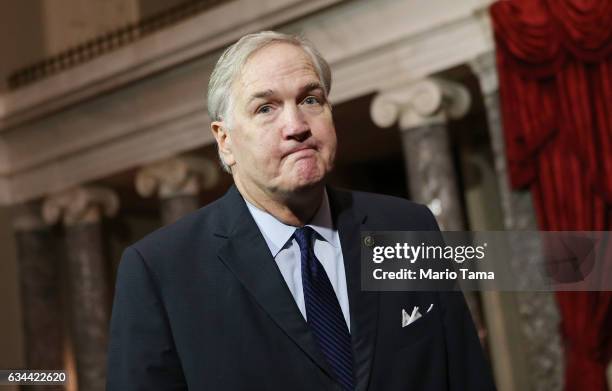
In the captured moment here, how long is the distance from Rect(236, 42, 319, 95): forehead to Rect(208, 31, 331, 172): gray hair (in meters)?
0.02

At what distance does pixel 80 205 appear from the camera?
11266 mm

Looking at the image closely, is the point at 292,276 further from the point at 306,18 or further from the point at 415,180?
the point at 306,18

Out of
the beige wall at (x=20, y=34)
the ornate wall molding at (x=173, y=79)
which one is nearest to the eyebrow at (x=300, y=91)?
the ornate wall molding at (x=173, y=79)

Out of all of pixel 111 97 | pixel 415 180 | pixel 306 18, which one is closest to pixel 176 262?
pixel 415 180

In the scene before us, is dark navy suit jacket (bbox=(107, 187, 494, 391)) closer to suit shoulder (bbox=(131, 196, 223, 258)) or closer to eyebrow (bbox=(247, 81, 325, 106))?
suit shoulder (bbox=(131, 196, 223, 258))

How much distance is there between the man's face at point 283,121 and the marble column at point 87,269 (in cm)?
924

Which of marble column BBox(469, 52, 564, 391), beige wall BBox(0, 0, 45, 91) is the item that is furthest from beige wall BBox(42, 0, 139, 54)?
marble column BBox(469, 52, 564, 391)

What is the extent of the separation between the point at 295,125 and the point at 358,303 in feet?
1.29

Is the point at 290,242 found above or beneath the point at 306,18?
beneath

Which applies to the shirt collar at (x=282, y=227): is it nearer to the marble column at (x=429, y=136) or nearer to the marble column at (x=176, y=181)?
the marble column at (x=429, y=136)

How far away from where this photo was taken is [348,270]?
2.02 metres

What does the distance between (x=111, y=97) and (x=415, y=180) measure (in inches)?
157

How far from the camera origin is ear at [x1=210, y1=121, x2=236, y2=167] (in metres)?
2.14

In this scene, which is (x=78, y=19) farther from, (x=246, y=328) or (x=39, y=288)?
(x=246, y=328)
